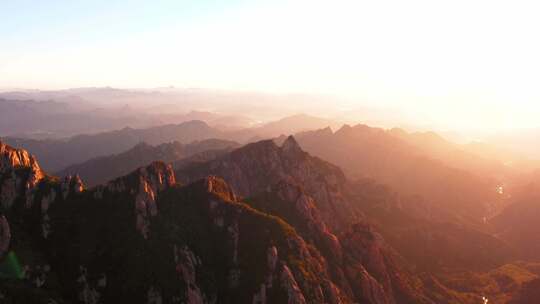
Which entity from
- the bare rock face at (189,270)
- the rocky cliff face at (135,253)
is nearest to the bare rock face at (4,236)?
the rocky cliff face at (135,253)

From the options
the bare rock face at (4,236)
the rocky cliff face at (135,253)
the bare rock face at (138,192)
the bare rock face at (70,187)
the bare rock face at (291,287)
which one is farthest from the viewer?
the bare rock face at (70,187)

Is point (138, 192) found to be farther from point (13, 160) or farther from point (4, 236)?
point (13, 160)

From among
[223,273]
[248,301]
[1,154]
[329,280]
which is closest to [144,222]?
[223,273]

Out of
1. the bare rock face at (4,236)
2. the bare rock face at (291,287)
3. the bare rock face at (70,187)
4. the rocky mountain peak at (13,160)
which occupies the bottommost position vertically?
the bare rock face at (291,287)

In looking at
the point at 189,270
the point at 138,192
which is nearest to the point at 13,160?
the point at 138,192

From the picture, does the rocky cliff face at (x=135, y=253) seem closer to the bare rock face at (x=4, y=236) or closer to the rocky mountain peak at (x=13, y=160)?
the bare rock face at (x=4, y=236)

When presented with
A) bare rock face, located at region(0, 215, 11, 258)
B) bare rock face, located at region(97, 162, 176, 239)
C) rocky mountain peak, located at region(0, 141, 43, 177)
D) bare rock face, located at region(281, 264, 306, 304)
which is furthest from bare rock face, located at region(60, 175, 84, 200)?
bare rock face, located at region(281, 264, 306, 304)

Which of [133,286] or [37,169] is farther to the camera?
[37,169]

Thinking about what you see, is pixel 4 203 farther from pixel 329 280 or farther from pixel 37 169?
pixel 329 280

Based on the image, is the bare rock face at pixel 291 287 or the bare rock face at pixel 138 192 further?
the bare rock face at pixel 138 192

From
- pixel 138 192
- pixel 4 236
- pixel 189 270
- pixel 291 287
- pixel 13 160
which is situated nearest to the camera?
pixel 4 236

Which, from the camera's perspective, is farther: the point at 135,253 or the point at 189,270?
the point at 189,270
